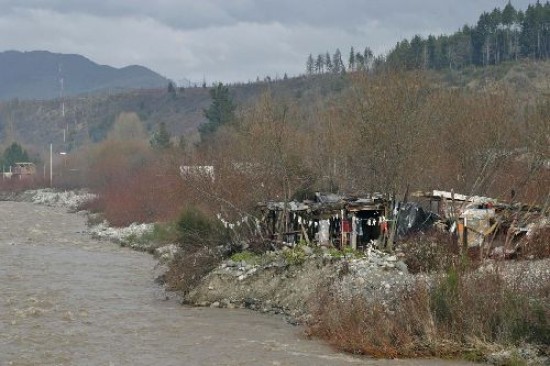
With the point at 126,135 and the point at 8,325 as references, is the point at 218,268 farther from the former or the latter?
the point at 126,135

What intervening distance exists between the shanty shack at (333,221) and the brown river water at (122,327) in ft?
16.7

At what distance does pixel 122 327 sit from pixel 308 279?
5.87 metres

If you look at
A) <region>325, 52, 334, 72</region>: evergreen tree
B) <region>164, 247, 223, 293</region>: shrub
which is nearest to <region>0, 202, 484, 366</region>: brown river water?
<region>164, 247, 223, 293</region>: shrub

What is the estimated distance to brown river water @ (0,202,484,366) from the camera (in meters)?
17.7

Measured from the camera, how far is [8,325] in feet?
69.1

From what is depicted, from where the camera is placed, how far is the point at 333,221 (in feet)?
89.7

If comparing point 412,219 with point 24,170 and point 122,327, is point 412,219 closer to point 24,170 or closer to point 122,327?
point 122,327

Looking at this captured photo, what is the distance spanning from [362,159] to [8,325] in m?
15.0

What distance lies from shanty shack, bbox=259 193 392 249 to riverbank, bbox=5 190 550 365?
6.20 feet

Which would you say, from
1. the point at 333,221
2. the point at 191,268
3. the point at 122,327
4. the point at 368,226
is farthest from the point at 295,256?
A: the point at 122,327

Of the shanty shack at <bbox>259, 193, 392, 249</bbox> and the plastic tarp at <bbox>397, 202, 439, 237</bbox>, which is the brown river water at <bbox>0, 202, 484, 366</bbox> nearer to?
the shanty shack at <bbox>259, 193, 392, 249</bbox>

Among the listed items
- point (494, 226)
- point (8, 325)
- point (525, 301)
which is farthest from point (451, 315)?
point (8, 325)

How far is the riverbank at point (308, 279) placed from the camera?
2008 cm

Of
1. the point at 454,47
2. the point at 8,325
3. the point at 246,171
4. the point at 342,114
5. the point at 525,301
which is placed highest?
the point at 454,47
